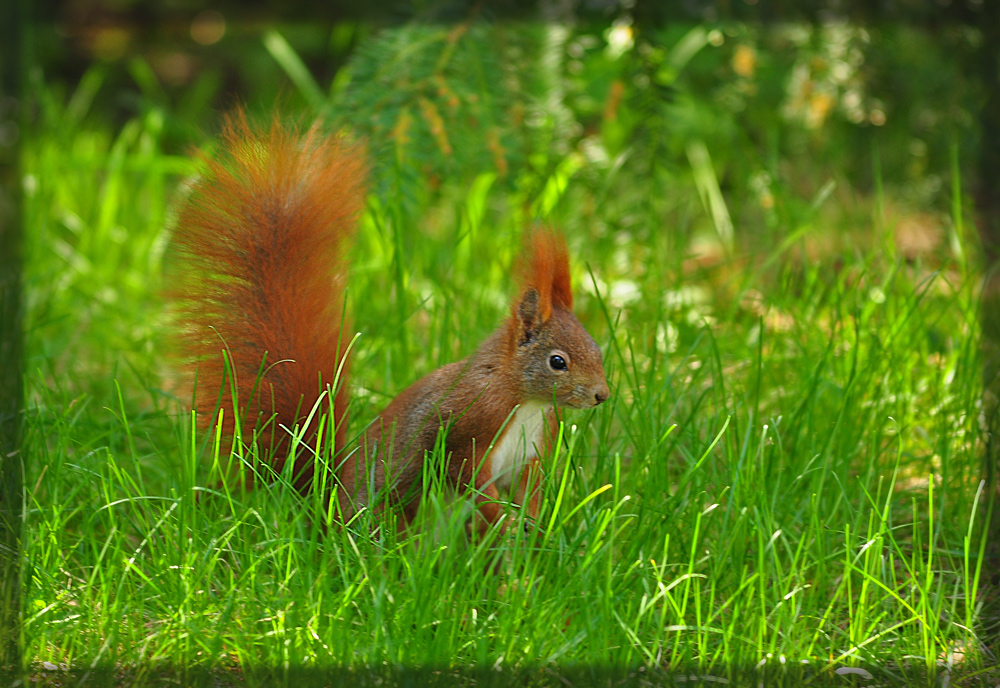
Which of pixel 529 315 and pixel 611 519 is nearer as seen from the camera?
pixel 611 519

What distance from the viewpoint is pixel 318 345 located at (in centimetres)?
139

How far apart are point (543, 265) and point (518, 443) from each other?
0.86 ft

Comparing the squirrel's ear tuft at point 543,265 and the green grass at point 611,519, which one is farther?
the squirrel's ear tuft at point 543,265

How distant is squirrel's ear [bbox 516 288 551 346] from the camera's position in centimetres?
135

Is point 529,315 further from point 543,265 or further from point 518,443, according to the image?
point 518,443

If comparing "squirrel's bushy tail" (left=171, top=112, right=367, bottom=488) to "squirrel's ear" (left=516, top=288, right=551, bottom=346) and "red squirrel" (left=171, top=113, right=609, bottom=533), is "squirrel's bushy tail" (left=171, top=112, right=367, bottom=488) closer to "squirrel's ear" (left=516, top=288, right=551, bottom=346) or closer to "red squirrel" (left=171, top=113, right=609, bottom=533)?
"red squirrel" (left=171, top=113, right=609, bottom=533)

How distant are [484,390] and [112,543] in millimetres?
605

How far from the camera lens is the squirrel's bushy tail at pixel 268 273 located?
1336 mm

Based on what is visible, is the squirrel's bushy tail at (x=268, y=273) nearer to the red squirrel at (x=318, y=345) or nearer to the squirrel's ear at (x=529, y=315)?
the red squirrel at (x=318, y=345)

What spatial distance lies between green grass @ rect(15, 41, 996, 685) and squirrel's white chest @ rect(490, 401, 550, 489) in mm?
58

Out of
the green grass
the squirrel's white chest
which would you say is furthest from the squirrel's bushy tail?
the squirrel's white chest

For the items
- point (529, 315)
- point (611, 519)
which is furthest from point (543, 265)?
point (611, 519)

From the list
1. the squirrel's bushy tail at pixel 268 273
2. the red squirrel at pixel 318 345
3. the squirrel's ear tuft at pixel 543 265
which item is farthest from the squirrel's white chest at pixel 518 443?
the squirrel's bushy tail at pixel 268 273

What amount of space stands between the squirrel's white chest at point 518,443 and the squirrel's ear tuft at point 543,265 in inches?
5.5
